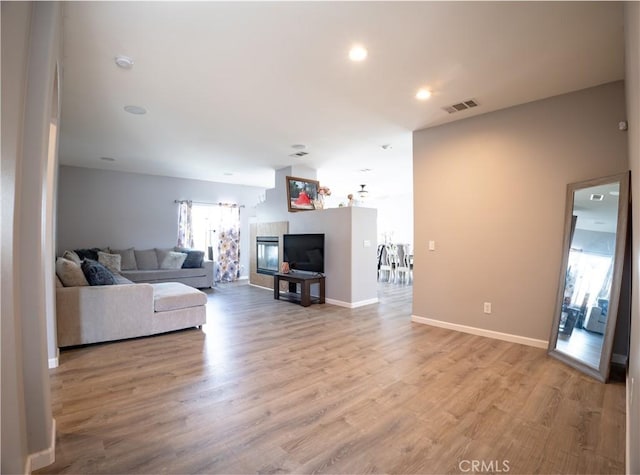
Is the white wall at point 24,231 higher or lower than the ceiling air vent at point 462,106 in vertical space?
lower

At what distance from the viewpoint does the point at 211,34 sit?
2.31m

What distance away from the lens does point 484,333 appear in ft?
12.1

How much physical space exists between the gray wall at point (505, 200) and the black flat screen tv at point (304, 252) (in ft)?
5.97

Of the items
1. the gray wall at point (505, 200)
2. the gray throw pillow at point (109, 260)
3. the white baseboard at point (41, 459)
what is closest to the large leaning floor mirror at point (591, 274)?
the gray wall at point (505, 200)

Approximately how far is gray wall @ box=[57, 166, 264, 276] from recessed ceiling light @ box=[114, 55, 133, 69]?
513 cm

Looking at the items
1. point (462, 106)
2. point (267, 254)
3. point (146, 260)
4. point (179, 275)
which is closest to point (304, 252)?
point (267, 254)

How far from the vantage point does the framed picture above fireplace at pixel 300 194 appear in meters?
6.48

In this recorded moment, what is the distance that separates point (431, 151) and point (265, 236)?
13.7 ft

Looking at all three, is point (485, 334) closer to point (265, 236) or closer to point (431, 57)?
point (431, 57)

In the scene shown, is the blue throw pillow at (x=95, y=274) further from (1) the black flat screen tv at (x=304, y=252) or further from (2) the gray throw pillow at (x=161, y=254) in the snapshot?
(2) the gray throw pillow at (x=161, y=254)

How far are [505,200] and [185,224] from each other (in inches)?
276

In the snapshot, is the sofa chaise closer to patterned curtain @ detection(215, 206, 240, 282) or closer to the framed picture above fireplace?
the framed picture above fireplace

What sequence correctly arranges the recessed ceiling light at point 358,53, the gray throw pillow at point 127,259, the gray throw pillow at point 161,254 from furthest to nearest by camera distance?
1. the gray throw pillow at point 161,254
2. the gray throw pillow at point 127,259
3. the recessed ceiling light at point 358,53

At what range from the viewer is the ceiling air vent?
3412 mm
